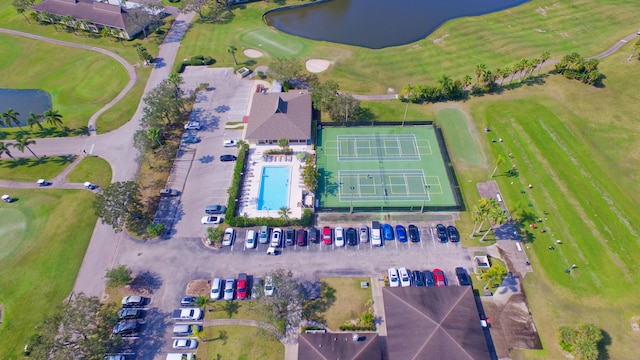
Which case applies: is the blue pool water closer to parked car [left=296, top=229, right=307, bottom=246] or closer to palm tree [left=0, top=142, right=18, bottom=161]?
parked car [left=296, top=229, right=307, bottom=246]

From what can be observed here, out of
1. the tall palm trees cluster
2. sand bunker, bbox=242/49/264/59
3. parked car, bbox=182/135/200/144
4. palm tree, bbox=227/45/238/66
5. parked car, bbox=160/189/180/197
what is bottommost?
parked car, bbox=160/189/180/197

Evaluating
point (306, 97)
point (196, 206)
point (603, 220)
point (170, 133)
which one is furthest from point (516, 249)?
point (170, 133)

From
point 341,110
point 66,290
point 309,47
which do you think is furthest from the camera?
point 309,47

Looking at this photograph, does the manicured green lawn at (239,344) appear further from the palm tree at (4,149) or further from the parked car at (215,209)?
the palm tree at (4,149)

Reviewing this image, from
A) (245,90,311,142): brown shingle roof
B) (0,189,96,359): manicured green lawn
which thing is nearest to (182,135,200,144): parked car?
(245,90,311,142): brown shingle roof

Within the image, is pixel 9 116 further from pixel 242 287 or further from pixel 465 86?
pixel 465 86

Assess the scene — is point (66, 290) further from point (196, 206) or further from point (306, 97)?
point (306, 97)
